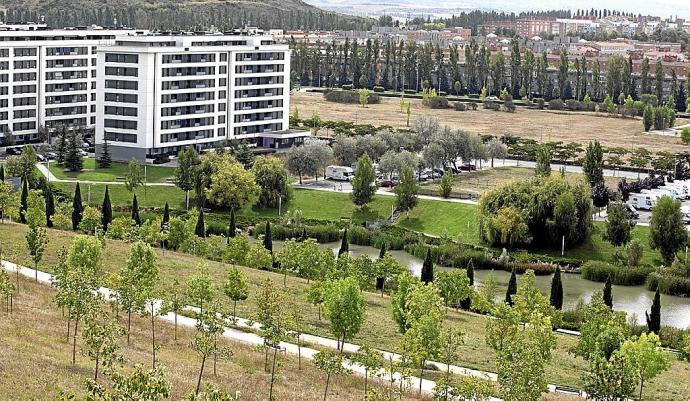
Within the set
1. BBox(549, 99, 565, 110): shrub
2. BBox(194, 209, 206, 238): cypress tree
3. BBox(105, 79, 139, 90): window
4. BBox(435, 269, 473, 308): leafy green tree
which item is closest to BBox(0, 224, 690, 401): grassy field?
BBox(435, 269, 473, 308): leafy green tree

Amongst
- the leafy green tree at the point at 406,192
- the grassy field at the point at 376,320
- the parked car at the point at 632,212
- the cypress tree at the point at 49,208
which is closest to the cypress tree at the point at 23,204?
the cypress tree at the point at 49,208

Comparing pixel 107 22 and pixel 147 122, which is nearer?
pixel 147 122

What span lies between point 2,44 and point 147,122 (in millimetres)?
12040

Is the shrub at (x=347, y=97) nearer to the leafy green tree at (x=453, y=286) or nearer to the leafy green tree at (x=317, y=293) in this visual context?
the leafy green tree at (x=453, y=286)

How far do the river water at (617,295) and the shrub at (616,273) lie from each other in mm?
319

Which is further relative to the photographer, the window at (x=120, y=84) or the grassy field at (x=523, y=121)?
the grassy field at (x=523, y=121)

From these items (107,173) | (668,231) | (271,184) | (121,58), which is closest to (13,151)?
(121,58)

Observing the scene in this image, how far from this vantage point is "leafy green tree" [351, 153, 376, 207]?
6069 cm

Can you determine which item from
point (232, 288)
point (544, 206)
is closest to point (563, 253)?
point (544, 206)

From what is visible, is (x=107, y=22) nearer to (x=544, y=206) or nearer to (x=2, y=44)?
(x=2, y=44)

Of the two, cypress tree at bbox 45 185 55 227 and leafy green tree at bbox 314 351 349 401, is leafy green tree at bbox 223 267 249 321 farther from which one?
cypress tree at bbox 45 185 55 227

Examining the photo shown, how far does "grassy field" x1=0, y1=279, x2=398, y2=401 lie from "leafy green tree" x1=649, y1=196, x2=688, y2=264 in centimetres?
2513

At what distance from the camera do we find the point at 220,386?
27.1 m

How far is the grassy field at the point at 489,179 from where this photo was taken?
219 feet
